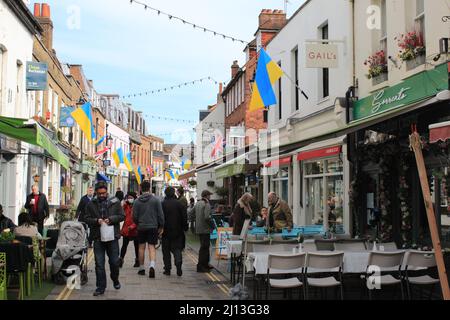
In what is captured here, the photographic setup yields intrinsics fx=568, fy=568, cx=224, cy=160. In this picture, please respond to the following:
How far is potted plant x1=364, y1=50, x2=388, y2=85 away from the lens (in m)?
12.1

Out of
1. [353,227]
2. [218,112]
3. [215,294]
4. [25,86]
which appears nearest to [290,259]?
[215,294]

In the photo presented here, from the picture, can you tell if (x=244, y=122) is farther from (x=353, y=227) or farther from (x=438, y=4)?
(x=438, y=4)

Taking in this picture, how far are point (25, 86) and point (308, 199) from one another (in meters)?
9.83

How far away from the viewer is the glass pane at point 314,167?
16.8m

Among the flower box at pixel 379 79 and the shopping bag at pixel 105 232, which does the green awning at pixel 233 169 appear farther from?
the shopping bag at pixel 105 232

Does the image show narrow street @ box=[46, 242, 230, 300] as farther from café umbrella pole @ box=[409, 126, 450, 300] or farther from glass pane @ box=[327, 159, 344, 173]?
glass pane @ box=[327, 159, 344, 173]

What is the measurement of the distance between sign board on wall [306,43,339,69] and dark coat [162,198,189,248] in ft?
15.4

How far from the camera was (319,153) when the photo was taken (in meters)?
15.9

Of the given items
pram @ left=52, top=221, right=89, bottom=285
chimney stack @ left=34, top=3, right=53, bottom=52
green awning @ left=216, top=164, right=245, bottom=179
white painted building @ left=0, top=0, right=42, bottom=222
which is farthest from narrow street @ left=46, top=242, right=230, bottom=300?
chimney stack @ left=34, top=3, right=53, bottom=52

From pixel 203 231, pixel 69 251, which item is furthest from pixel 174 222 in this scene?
pixel 69 251

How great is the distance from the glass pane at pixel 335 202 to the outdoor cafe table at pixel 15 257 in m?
8.25

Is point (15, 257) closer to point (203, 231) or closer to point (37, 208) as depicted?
point (203, 231)

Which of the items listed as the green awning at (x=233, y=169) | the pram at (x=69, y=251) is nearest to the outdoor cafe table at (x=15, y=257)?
the pram at (x=69, y=251)

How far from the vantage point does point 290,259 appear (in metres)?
7.84
